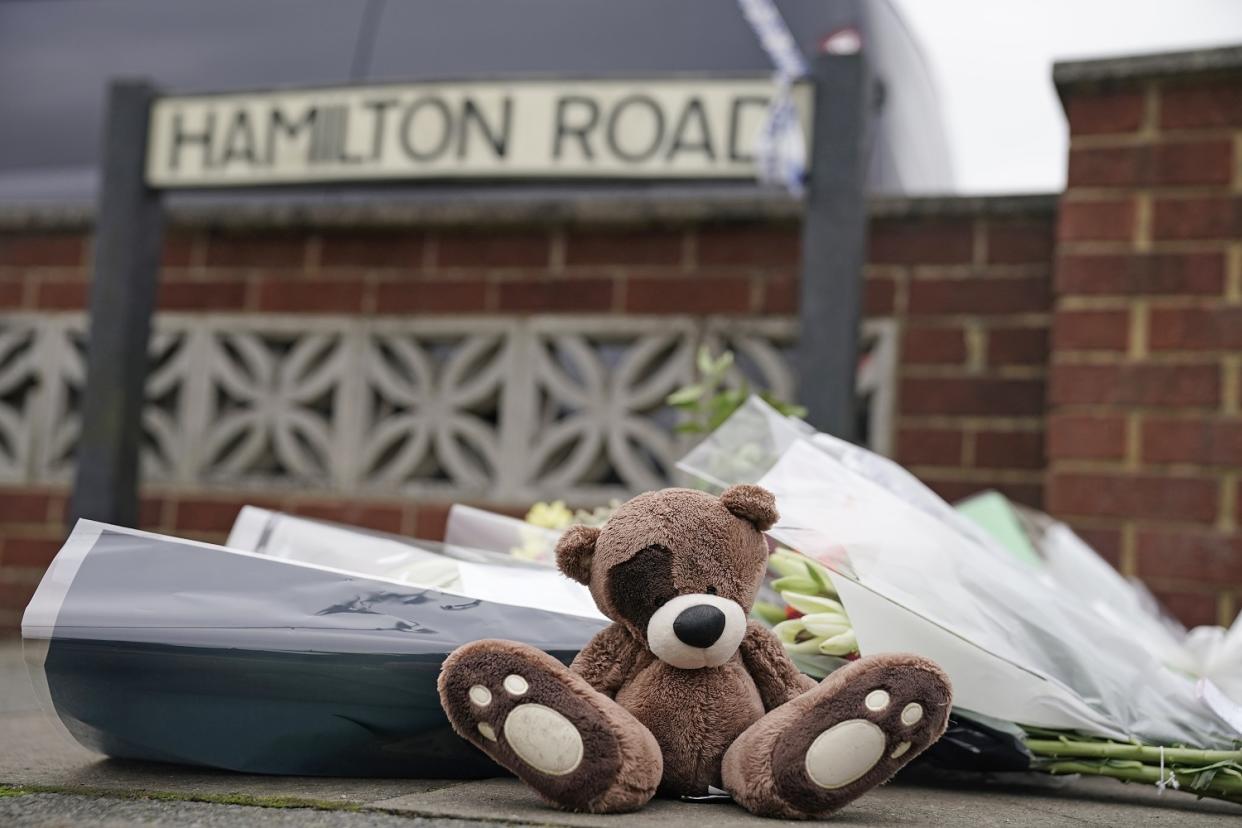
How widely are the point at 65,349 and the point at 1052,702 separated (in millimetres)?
3034

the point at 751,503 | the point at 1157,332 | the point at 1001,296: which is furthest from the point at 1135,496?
the point at 751,503

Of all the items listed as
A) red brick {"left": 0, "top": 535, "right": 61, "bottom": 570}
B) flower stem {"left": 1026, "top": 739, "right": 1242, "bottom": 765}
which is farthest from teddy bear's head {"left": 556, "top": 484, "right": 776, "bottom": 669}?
red brick {"left": 0, "top": 535, "right": 61, "bottom": 570}

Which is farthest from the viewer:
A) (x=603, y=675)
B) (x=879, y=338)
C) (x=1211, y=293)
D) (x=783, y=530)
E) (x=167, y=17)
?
(x=167, y=17)

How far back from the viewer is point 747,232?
329 centimetres

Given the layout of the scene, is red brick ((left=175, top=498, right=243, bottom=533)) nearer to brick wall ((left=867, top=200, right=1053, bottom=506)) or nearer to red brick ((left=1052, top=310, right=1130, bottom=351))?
brick wall ((left=867, top=200, right=1053, bottom=506))

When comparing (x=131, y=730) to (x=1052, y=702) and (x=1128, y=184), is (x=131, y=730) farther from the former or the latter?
(x=1128, y=184)

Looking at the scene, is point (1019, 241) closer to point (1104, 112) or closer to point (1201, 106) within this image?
point (1104, 112)

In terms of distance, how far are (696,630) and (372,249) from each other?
2.42m

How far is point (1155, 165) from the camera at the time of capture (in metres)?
2.88

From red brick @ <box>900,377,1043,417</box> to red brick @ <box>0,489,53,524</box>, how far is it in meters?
2.36

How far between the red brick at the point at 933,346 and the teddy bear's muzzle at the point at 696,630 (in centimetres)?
192

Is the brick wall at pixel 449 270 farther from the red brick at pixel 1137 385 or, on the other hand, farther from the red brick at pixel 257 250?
the red brick at pixel 1137 385

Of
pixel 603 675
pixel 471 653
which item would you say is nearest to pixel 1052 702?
pixel 603 675

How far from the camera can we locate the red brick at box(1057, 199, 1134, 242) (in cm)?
288
